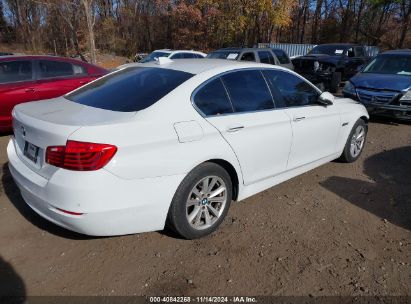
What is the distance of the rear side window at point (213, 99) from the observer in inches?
129

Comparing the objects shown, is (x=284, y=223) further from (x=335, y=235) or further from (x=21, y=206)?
(x=21, y=206)

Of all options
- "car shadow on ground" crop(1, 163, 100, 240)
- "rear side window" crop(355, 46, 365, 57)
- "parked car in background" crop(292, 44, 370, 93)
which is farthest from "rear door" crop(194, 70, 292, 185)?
"rear side window" crop(355, 46, 365, 57)

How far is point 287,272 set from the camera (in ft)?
9.78

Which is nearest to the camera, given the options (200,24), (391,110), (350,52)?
(391,110)

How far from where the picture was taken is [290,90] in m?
4.30

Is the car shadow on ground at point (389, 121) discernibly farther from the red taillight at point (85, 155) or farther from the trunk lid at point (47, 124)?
the red taillight at point (85, 155)

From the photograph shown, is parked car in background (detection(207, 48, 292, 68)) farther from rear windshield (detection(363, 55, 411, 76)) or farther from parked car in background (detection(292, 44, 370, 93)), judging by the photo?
rear windshield (detection(363, 55, 411, 76))

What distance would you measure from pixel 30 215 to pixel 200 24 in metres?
31.0

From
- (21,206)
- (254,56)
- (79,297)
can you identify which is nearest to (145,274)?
(79,297)

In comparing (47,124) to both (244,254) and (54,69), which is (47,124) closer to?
(244,254)

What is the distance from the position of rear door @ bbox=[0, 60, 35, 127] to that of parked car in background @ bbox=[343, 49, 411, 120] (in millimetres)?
6892

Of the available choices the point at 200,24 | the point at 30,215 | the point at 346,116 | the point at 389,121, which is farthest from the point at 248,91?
the point at 200,24

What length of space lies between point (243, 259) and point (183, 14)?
3232 centimetres

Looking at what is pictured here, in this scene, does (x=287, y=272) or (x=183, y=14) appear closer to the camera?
(x=287, y=272)
